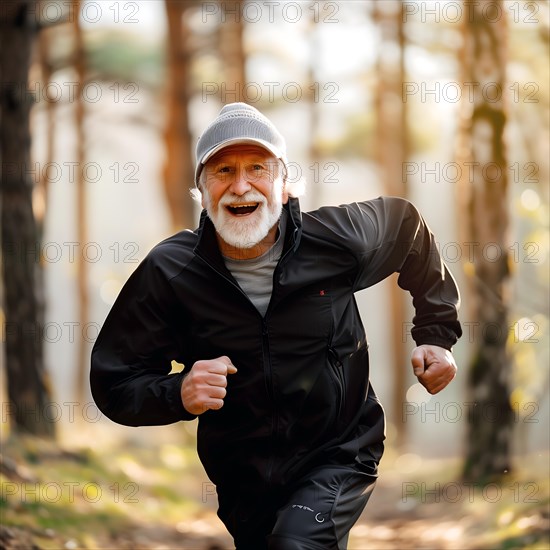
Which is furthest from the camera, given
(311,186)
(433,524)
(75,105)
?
(311,186)

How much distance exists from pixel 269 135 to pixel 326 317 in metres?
0.85

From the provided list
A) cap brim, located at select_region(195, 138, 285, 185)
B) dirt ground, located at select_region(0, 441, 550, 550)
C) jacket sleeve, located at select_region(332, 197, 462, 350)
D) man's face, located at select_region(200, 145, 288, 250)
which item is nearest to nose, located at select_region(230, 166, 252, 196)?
man's face, located at select_region(200, 145, 288, 250)

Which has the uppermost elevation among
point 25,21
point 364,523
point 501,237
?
point 25,21

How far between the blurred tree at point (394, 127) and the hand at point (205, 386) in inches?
653

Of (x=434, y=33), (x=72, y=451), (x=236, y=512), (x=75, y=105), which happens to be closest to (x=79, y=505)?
(x=72, y=451)

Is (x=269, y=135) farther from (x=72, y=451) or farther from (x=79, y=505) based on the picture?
(x=72, y=451)

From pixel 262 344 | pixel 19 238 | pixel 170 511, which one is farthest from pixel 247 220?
pixel 170 511

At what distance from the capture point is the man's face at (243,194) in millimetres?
4090

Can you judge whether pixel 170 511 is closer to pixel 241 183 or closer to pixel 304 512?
pixel 304 512

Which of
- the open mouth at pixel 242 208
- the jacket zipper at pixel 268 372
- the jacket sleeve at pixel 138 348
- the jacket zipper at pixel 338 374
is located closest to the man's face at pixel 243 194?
the open mouth at pixel 242 208

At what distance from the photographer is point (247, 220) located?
4094mm

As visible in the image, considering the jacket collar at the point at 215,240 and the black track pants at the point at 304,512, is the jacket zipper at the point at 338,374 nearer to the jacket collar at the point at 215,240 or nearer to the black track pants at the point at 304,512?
the black track pants at the point at 304,512

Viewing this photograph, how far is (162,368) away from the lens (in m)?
4.14

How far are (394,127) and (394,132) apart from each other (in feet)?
0.52
